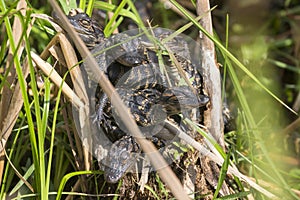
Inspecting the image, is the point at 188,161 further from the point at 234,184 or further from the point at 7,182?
the point at 7,182

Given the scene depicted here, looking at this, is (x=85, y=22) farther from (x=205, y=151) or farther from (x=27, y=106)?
(x=205, y=151)

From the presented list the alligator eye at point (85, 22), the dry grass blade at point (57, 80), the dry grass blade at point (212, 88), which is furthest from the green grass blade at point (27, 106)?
the dry grass blade at point (212, 88)

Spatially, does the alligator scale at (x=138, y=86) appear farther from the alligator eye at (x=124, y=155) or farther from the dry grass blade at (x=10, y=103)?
the dry grass blade at (x=10, y=103)

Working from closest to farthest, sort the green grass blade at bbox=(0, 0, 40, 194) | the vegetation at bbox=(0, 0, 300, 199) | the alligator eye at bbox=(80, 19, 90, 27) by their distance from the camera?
the green grass blade at bbox=(0, 0, 40, 194), the vegetation at bbox=(0, 0, 300, 199), the alligator eye at bbox=(80, 19, 90, 27)

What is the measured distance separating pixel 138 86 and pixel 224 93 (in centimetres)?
45

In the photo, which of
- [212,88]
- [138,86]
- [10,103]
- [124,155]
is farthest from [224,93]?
[10,103]

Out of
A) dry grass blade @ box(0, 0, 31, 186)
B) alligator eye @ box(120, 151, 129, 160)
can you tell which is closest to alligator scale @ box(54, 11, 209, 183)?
alligator eye @ box(120, 151, 129, 160)

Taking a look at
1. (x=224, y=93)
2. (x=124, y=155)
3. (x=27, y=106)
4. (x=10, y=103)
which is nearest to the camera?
(x=27, y=106)

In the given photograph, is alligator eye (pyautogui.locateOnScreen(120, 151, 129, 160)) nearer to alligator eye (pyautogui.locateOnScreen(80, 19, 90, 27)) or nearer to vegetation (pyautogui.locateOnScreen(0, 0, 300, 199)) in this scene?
vegetation (pyautogui.locateOnScreen(0, 0, 300, 199))

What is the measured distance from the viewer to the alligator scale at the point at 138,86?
5.74ft

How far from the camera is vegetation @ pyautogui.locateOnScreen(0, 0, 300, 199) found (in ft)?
5.42

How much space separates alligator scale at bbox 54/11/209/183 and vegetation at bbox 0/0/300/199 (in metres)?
0.10

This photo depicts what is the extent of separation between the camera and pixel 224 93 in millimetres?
2184

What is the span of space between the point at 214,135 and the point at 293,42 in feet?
4.58
